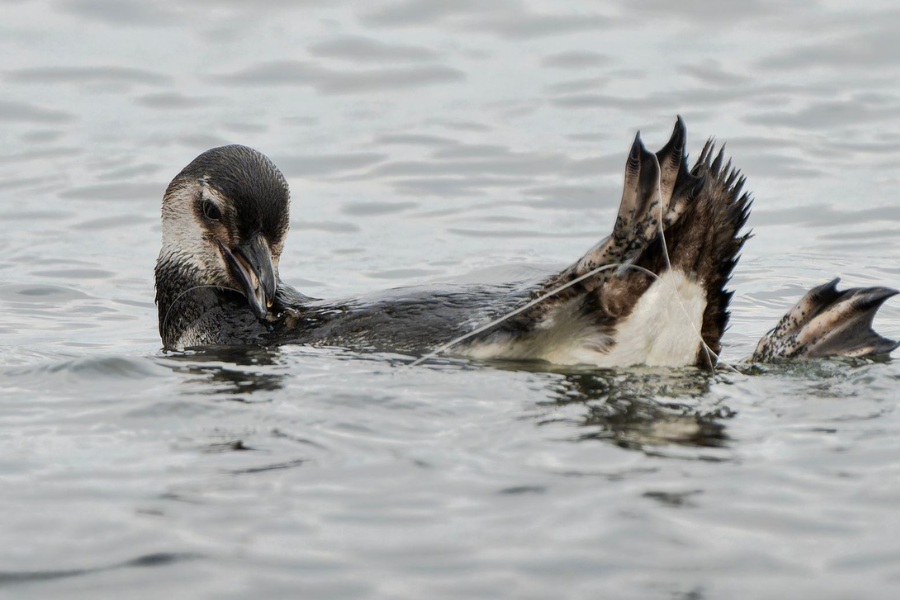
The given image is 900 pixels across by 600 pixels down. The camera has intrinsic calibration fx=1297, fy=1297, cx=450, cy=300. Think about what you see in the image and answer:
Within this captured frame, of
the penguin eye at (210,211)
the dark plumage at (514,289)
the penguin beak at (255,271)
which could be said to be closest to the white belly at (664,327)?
the dark plumage at (514,289)

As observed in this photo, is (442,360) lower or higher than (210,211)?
lower

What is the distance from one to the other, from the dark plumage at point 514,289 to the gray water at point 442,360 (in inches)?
8.9

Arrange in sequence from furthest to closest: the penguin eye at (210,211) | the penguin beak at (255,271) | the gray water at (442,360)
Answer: the penguin eye at (210,211) < the penguin beak at (255,271) < the gray water at (442,360)

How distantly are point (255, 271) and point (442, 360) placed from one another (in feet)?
3.95

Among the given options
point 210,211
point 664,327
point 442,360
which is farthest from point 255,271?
point 664,327

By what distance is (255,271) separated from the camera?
21.4 ft

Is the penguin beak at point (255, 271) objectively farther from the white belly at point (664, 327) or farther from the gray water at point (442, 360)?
the white belly at point (664, 327)

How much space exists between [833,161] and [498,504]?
9501 millimetres

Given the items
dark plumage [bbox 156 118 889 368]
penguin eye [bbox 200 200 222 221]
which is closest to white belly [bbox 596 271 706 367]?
dark plumage [bbox 156 118 889 368]

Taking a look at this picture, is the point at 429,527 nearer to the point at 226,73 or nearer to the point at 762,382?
the point at 762,382

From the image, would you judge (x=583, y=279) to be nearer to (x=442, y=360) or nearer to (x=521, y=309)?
(x=521, y=309)

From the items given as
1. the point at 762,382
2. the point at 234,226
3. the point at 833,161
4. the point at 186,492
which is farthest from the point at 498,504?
the point at 833,161

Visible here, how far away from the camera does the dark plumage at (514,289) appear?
5.45 metres

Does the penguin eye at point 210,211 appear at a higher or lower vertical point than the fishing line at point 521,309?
higher
